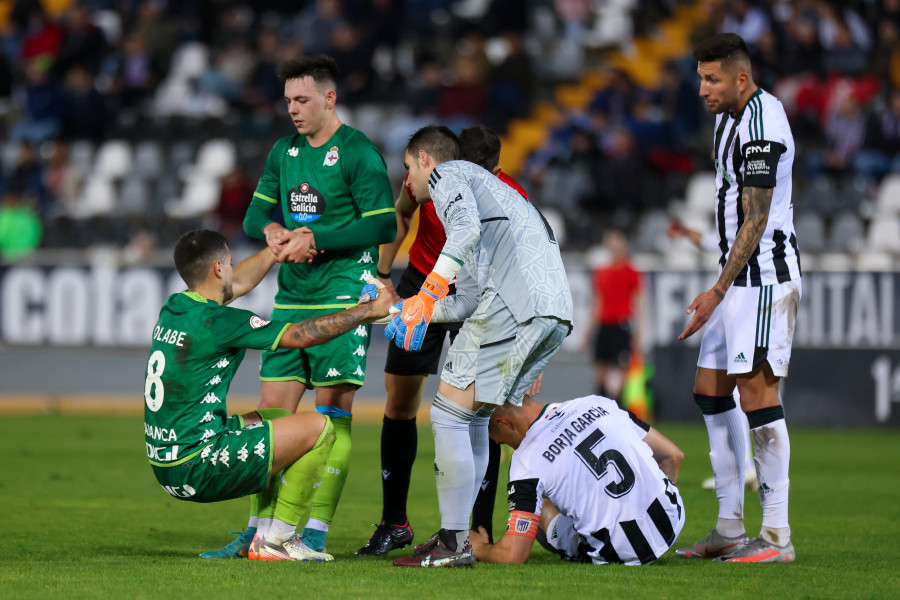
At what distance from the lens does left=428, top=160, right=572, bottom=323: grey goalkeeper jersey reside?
17.6ft

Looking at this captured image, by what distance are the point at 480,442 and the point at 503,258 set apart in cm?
89

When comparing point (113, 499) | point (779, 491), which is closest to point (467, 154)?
point (779, 491)

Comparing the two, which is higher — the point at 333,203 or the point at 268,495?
the point at 333,203

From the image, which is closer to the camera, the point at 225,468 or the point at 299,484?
the point at 225,468

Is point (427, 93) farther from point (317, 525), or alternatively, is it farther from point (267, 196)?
point (317, 525)

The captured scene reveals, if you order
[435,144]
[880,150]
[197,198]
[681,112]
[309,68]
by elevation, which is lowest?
[435,144]

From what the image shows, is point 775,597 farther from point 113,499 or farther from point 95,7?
point 95,7

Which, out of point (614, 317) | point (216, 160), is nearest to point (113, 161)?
point (216, 160)

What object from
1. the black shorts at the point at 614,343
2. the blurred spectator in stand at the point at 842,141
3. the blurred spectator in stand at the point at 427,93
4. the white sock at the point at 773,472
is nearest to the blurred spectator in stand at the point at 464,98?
the blurred spectator in stand at the point at 427,93

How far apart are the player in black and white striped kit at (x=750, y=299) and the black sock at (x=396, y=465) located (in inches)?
59.5

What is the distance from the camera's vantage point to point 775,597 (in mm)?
4750

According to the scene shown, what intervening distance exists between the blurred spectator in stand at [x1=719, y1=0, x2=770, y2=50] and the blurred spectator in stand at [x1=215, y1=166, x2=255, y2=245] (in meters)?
7.54

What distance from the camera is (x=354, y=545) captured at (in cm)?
630

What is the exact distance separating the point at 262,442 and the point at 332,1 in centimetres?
1539
